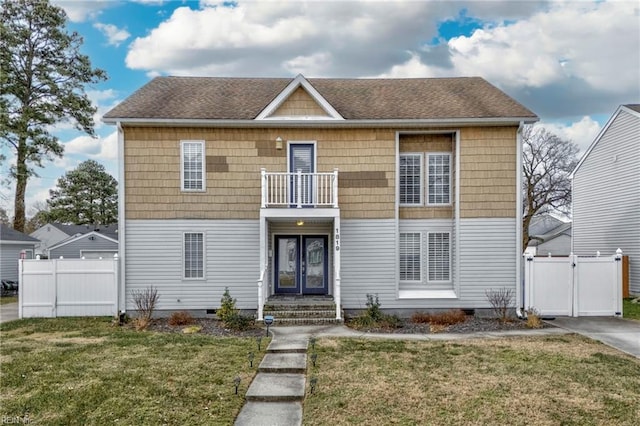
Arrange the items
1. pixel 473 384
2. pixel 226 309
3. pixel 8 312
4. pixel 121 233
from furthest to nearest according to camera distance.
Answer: pixel 8 312 → pixel 121 233 → pixel 226 309 → pixel 473 384

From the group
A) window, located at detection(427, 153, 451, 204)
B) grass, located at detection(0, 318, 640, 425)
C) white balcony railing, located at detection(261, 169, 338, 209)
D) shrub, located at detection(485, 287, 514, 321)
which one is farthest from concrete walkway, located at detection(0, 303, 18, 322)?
shrub, located at detection(485, 287, 514, 321)

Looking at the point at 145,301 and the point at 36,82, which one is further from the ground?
the point at 36,82

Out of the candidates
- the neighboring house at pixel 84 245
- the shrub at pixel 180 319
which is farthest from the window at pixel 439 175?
the neighboring house at pixel 84 245

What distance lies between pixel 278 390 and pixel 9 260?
2459 centimetres

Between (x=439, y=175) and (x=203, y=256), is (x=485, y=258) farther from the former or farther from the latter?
(x=203, y=256)

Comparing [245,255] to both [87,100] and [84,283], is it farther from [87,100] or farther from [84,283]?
[87,100]

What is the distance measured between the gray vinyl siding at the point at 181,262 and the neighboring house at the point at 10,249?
15.5 meters

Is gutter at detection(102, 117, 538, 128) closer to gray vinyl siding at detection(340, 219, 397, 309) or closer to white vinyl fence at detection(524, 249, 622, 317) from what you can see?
gray vinyl siding at detection(340, 219, 397, 309)

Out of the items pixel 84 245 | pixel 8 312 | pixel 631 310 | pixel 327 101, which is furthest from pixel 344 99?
pixel 84 245

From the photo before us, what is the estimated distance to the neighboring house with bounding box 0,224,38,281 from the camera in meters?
22.9

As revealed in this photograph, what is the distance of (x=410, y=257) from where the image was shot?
12.7m

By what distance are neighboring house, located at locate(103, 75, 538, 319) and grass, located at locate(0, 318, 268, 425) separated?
2817 millimetres

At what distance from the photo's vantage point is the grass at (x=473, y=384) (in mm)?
5309

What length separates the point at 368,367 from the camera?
7.19 m
